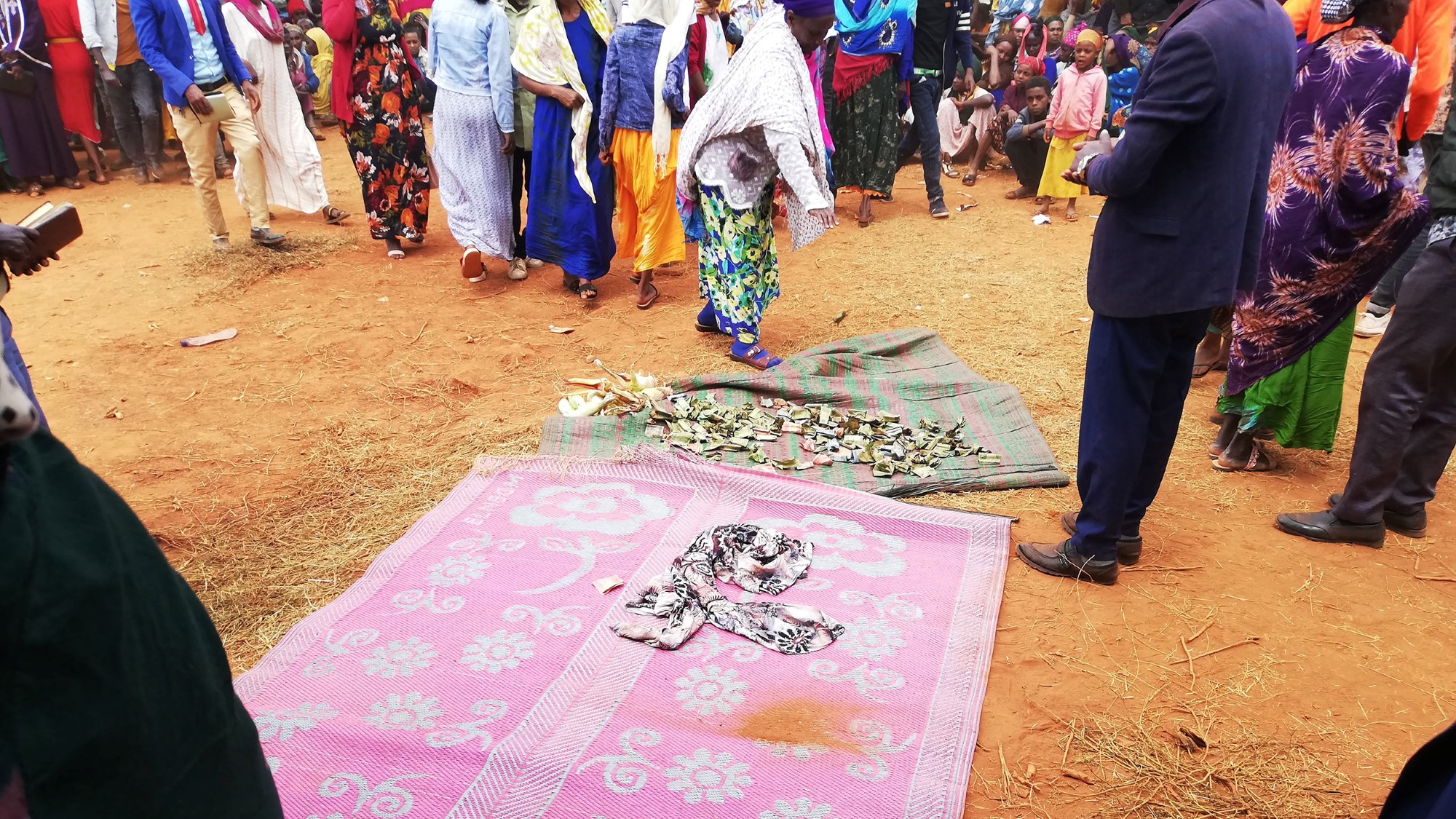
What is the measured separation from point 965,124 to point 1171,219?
7.48 m

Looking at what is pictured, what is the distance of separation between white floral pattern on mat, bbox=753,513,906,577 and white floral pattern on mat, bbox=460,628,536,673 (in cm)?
102

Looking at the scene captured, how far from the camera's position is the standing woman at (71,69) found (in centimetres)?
836

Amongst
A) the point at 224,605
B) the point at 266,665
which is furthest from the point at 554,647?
the point at 224,605

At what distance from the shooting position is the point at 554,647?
2.73 metres

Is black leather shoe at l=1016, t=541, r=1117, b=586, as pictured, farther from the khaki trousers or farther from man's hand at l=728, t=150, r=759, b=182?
the khaki trousers

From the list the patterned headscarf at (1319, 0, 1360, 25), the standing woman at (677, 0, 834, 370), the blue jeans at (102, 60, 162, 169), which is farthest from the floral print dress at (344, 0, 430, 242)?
the patterned headscarf at (1319, 0, 1360, 25)

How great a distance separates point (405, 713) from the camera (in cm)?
246

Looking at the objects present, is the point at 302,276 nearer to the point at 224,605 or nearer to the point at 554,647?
the point at 224,605

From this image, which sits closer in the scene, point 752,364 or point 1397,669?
point 1397,669

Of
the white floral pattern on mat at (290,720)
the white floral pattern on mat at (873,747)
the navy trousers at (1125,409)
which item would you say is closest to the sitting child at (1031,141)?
the navy trousers at (1125,409)

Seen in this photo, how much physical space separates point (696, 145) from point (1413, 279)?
2.95 metres

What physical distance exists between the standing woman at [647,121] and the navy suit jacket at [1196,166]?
2870 millimetres

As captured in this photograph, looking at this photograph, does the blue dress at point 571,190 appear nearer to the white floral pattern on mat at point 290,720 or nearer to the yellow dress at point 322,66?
the white floral pattern on mat at point 290,720

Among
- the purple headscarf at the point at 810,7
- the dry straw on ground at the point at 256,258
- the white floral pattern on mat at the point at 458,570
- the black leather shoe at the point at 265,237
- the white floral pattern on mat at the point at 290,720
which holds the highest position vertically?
the purple headscarf at the point at 810,7
